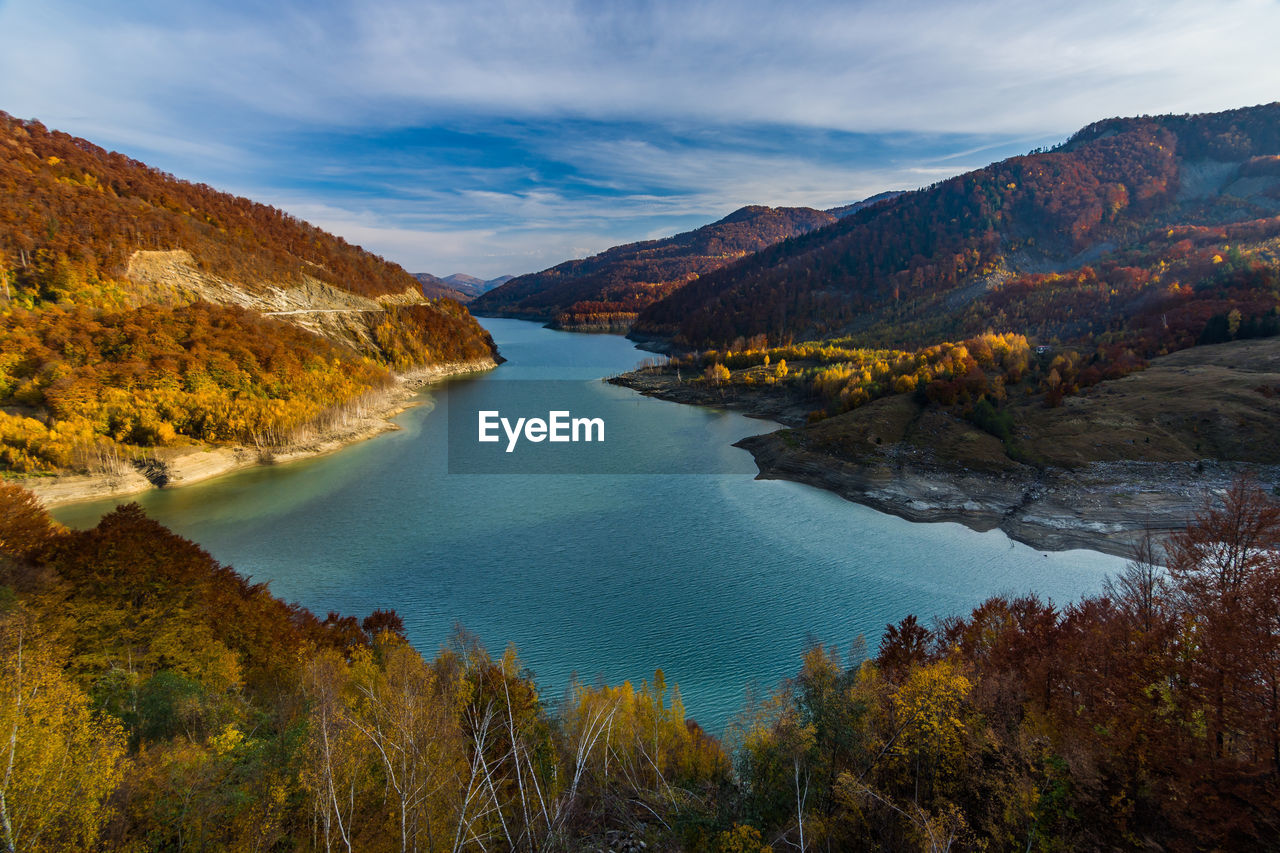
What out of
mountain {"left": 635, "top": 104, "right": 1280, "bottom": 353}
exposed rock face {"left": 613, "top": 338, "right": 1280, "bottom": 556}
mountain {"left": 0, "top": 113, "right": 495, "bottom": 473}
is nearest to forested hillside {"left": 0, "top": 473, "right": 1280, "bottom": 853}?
exposed rock face {"left": 613, "top": 338, "right": 1280, "bottom": 556}

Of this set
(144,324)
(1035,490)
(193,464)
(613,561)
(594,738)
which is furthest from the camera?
(144,324)

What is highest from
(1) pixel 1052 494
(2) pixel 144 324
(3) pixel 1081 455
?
(2) pixel 144 324

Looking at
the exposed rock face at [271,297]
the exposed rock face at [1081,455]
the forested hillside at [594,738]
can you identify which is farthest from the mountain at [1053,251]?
the exposed rock face at [271,297]

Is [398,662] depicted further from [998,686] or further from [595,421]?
[595,421]

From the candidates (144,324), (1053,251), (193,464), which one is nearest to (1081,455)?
(193,464)

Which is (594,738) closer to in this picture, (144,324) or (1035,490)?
(1035,490)
